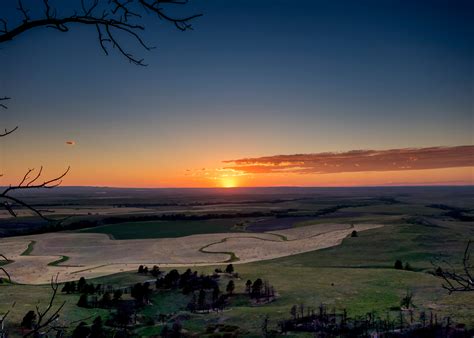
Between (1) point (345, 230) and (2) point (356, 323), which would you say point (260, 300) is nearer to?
(2) point (356, 323)

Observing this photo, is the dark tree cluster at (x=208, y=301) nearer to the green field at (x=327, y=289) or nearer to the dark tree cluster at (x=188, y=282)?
the green field at (x=327, y=289)

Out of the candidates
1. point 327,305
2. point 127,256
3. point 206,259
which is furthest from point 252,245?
point 327,305

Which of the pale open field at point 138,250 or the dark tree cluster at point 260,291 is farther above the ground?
the dark tree cluster at point 260,291

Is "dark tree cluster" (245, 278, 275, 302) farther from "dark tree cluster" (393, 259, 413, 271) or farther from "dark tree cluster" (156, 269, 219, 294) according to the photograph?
"dark tree cluster" (393, 259, 413, 271)

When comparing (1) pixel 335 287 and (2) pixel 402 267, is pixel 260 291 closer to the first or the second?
(1) pixel 335 287

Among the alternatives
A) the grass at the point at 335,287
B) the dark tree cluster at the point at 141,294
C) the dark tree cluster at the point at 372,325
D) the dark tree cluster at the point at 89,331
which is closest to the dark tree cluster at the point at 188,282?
the grass at the point at 335,287

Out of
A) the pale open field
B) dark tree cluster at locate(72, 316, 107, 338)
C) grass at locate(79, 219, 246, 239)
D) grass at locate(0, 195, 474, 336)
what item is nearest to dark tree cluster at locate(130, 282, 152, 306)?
grass at locate(0, 195, 474, 336)
